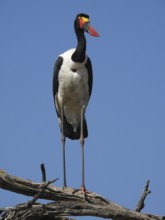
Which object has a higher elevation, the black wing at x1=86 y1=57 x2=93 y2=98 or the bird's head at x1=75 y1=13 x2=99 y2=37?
the bird's head at x1=75 y1=13 x2=99 y2=37

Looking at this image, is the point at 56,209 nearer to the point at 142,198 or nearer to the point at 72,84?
the point at 142,198

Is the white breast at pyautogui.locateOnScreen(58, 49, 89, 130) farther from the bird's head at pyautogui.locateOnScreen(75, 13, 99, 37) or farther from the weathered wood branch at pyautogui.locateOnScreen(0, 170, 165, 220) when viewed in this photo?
the weathered wood branch at pyautogui.locateOnScreen(0, 170, 165, 220)

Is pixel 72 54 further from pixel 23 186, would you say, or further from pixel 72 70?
pixel 23 186

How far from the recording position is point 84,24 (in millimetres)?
10055

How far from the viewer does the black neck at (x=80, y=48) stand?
31.9 ft

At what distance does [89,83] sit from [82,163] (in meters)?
1.38

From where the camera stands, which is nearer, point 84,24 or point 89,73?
point 89,73

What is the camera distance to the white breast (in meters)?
9.71

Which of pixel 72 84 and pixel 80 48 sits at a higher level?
pixel 80 48

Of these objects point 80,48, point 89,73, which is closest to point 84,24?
point 80,48

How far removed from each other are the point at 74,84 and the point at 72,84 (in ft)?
0.11

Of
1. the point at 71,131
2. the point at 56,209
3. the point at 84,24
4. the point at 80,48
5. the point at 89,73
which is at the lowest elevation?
the point at 56,209

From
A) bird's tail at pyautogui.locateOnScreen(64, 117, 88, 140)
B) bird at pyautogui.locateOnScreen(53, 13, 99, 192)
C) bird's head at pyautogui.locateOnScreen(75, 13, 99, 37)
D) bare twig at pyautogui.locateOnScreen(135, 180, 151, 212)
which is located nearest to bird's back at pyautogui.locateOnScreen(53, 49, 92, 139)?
bird at pyautogui.locateOnScreen(53, 13, 99, 192)

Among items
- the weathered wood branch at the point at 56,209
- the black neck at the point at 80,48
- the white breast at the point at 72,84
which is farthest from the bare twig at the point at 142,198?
the black neck at the point at 80,48
